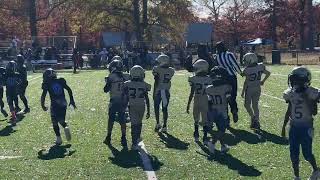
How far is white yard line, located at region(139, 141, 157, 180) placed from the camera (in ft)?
30.3

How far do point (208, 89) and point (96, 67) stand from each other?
36239 mm

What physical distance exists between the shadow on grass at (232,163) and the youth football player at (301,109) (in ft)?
3.44

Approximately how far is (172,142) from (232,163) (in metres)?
2.43

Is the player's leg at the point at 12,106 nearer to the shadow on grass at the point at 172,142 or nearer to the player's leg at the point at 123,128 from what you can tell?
the shadow on grass at the point at 172,142

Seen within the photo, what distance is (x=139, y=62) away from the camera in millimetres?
44344

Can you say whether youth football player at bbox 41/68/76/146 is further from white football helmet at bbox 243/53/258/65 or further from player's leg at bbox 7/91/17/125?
player's leg at bbox 7/91/17/125

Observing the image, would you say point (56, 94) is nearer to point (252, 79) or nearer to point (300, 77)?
point (252, 79)

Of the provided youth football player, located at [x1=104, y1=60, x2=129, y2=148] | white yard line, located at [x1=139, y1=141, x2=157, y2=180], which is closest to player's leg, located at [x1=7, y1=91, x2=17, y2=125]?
youth football player, located at [x1=104, y1=60, x2=129, y2=148]

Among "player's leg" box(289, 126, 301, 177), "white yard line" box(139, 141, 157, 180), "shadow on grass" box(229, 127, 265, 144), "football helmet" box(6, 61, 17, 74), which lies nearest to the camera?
"player's leg" box(289, 126, 301, 177)

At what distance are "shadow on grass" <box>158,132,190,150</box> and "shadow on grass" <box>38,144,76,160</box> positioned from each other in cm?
196

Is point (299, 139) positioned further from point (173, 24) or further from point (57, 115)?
point (173, 24)

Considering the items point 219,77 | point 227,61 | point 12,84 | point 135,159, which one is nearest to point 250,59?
point 227,61

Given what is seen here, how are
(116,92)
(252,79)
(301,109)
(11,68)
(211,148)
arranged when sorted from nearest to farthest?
(301,109)
(211,148)
(116,92)
(252,79)
(11,68)

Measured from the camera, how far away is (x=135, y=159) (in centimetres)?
1053
